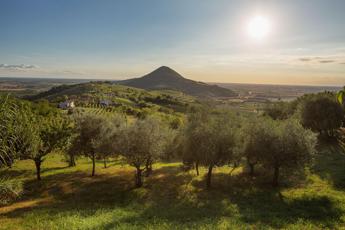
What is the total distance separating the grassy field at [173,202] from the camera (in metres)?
23.4

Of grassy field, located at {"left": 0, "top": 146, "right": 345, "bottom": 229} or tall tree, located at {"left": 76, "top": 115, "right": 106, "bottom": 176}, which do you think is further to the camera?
tall tree, located at {"left": 76, "top": 115, "right": 106, "bottom": 176}

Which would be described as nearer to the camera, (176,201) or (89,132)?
(176,201)

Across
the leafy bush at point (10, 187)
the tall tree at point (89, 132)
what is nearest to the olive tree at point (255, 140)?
the tall tree at point (89, 132)

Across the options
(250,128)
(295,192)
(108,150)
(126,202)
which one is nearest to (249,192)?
(295,192)

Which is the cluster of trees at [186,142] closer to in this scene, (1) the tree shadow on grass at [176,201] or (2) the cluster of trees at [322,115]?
(1) the tree shadow on grass at [176,201]

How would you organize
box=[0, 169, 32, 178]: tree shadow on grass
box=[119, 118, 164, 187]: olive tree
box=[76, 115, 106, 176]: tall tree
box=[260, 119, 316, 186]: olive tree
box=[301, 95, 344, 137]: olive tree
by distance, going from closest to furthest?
box=[260, 119, 316, 186]: olive tree, box=[119, 118, 164, 187]: olive tree, box=[0, 169, 32, 178]: tree shadow on grass, box=[76, 115, 106, 176]: tall tree, box=[301, 95, 344, 137]: olive tree

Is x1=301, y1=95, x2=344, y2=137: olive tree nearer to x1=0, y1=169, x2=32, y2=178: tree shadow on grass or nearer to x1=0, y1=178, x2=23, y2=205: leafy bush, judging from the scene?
x1=0, y1=169, x2=32, y2=178: tree shadow on grass

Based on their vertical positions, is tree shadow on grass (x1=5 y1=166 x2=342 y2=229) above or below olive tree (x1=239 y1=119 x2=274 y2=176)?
below

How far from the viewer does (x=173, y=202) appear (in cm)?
3092

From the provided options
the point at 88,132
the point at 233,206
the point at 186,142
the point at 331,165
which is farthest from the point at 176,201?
the point at 331,165

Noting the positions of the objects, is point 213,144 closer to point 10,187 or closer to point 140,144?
point 140,144

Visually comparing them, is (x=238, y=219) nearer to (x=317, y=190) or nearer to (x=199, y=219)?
(x=199, y=219)

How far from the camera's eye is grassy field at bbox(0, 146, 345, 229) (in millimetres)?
23422

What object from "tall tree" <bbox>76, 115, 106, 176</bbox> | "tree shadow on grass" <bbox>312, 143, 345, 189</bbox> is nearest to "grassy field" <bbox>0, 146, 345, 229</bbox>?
"tree shadow on grass" <bbox>312, 143, 345, 189</bbox>
